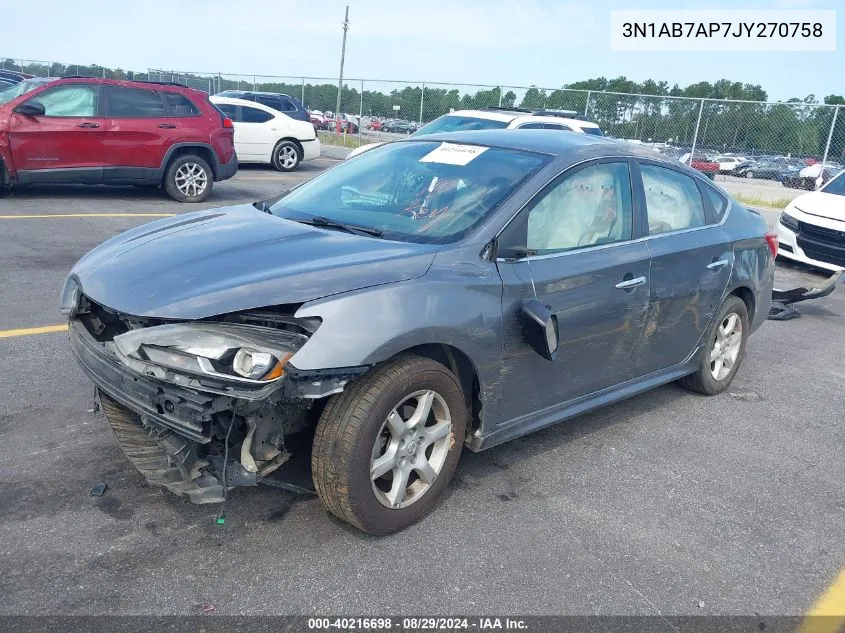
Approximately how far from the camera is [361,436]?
9.61 ft

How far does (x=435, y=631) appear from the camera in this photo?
8.77 ft

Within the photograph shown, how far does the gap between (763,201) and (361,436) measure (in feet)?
61.3

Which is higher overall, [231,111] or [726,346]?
[231,111]

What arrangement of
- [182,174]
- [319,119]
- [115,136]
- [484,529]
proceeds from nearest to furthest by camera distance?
1. [484,529]
2. [115,136]
3. [182,174]
4. [319,119]

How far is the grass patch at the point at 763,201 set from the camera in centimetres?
1845

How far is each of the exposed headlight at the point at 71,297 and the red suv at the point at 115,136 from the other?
25.3 feet

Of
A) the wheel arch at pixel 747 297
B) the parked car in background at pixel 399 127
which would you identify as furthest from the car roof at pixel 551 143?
the parked car in background at pixel 399 127

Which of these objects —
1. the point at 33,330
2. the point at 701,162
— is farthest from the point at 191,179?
the point at 701,162

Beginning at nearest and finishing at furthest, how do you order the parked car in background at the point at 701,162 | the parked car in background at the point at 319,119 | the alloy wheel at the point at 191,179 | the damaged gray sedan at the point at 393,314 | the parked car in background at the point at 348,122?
the damaged gray sedan at the point at 393,314 < the alloy wheel at the point at 191,179 < the parked car in background at the point at 701,162 < the parked car in background at the point at 348,122 < the parked car in background at the point at 319,119

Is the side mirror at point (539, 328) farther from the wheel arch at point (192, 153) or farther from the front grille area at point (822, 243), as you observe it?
the wheel arch at point (192, 153)

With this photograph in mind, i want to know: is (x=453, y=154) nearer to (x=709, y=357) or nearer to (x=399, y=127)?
(x=709, y=357)

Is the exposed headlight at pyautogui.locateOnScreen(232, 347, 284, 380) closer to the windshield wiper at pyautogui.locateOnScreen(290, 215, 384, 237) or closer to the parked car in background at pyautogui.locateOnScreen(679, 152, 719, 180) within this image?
the windshield wiper at pyautogui.locateOnScreen(290, 215, 384, 237)

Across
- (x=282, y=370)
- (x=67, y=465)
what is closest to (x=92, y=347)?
(x=67, y=465)

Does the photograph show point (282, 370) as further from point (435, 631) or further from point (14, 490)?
point (14, 490)
